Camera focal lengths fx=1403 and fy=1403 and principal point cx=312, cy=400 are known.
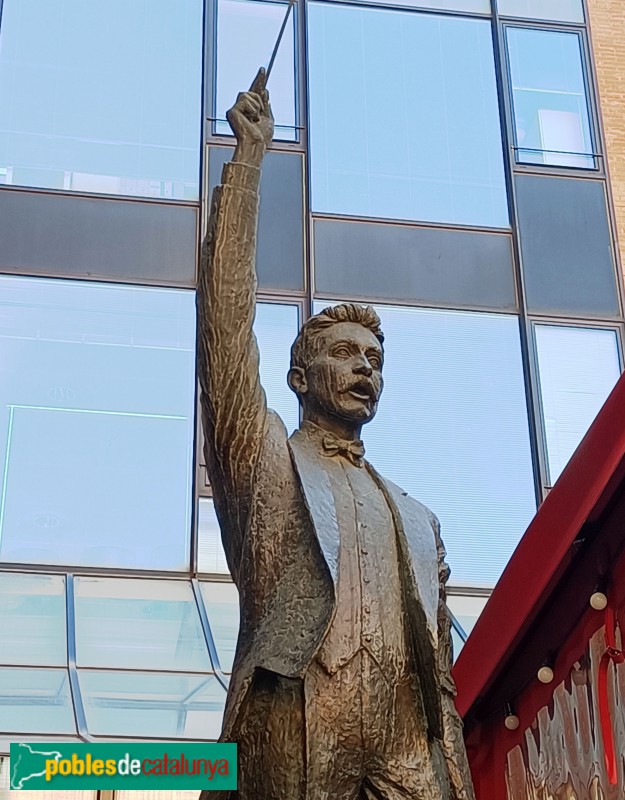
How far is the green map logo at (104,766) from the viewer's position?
251cm

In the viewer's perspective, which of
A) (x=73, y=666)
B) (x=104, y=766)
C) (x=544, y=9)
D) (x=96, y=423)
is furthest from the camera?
(x=544, y=9)

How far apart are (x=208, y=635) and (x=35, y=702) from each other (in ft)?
4.43

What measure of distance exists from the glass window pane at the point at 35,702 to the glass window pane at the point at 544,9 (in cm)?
719

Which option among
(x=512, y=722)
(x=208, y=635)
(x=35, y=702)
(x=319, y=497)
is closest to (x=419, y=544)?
(x=319, y=497)

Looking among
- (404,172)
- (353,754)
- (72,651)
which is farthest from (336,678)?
(404,172)

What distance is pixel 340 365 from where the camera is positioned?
308 cm

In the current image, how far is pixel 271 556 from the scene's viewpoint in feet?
9.29

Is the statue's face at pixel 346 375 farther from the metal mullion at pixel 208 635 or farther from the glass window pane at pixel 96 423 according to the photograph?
the glass window pane at pixel 96 423

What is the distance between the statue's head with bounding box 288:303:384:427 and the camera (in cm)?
307

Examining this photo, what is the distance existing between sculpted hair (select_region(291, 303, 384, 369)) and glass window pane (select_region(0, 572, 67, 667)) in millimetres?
5784

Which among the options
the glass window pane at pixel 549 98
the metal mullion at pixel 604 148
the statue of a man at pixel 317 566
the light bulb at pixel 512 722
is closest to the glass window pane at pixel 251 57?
the glass window pane at pixel 549 98

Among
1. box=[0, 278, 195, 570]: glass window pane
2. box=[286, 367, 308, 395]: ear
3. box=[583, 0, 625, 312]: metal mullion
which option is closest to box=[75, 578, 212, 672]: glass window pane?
box=[0, 278, 195, 570]: glass window pane

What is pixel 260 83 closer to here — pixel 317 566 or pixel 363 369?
pixel 363 369

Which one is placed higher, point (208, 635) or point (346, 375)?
point (208, 635)
